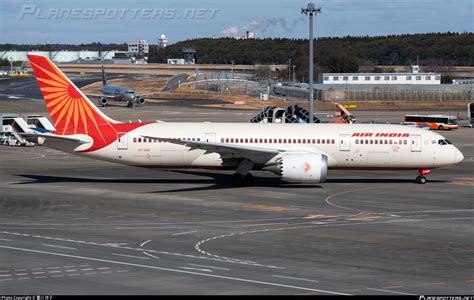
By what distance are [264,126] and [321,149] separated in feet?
15.0

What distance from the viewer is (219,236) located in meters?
45.0

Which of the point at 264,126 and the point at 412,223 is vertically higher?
the point at 264,126

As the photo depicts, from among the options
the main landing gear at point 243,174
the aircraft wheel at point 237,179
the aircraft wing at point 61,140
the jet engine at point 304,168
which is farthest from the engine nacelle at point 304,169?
the aircraft wing at point 61,140

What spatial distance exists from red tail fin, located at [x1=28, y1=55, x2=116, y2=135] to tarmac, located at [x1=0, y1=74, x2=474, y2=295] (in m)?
4.25

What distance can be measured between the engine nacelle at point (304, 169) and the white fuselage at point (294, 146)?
248 cm

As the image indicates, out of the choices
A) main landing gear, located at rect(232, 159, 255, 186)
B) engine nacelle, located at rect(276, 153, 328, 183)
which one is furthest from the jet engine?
main landing gear, located at rect(232, 159, 255, 186)

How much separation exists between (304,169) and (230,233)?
17.0m

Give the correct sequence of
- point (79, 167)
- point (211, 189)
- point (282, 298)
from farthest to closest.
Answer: point (79, 167) → point (211, 189) → point (282, 298)

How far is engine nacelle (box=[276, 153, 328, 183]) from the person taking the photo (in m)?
62.0

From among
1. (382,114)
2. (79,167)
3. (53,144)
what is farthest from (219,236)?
(382,114)

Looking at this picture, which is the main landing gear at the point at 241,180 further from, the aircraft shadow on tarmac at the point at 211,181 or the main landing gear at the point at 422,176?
the main landing gear at the point at 422,176

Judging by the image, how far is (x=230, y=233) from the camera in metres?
45.9

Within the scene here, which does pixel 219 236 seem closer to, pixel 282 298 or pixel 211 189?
pixel 282 298

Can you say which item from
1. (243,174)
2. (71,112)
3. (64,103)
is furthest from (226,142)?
(64,103)
